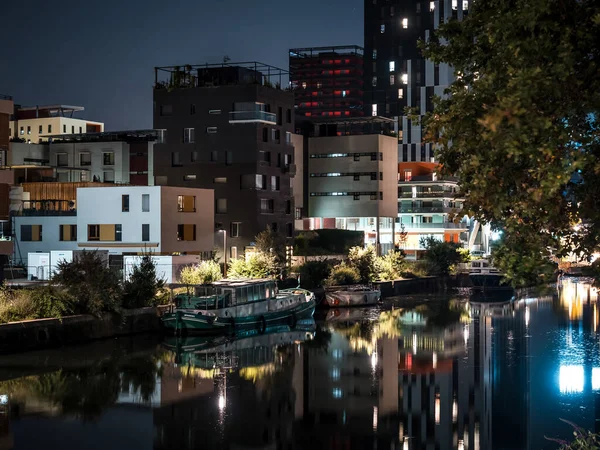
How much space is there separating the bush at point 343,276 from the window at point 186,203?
39.5 ft

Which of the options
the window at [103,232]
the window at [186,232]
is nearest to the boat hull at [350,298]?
the window at [186,232]

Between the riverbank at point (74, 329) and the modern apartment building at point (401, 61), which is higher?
the modern apartment building at point (401, 61)

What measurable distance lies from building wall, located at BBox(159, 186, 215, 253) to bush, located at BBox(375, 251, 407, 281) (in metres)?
16.2

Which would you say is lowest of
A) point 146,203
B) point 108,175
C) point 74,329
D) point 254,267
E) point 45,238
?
point 74,329

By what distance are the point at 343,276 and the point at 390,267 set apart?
10.1 meters

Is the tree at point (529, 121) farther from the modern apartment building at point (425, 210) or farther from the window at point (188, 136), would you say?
the modern apartment building at point (425, 210)

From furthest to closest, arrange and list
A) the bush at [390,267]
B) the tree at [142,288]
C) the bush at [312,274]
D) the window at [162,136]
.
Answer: the window at [162,136], the bush at [390,267], the bush at [312,274], the tree at [142,288]

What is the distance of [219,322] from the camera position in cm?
5047

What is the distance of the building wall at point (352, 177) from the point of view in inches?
3898

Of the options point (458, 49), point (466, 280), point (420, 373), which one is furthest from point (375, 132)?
point (458, 49)

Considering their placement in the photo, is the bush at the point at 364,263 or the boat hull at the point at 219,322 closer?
the boat hull at the point at 219,322

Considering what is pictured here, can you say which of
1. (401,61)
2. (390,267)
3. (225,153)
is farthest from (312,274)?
(401,61)

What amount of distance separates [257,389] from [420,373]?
878 centimetres

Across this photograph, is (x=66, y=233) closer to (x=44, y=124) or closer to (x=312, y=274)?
(x=312, y=274)
